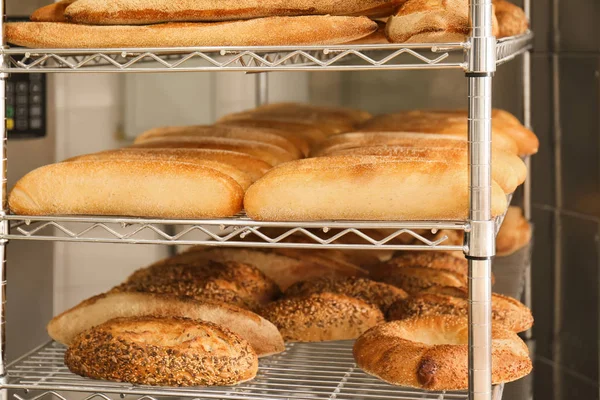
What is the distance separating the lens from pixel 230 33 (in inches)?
62.8

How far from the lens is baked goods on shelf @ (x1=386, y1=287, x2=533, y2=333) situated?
1.97 metres

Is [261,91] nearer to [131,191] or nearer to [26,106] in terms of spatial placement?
[26,106]

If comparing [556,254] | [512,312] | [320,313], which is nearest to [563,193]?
[556,254]

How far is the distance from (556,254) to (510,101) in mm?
570

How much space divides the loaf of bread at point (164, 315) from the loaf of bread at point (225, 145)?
332mm

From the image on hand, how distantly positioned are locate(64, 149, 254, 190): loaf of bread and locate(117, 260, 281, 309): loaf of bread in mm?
312

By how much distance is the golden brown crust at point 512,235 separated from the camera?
9.06 ft

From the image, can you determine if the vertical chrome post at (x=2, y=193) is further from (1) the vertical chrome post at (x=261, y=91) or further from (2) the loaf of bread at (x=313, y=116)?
(1) the vertical chrome post at (x=261, y=91)

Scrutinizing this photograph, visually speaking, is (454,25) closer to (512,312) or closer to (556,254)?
(512,312)

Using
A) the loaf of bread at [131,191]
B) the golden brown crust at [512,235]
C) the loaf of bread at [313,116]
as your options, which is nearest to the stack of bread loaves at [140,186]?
the loaf of bread at [131,191]

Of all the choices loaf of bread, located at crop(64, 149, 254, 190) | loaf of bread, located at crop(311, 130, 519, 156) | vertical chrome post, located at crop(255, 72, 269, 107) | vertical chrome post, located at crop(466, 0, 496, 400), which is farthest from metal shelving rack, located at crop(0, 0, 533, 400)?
vertical chrome post, located at crop(255, 72, 269, 107)

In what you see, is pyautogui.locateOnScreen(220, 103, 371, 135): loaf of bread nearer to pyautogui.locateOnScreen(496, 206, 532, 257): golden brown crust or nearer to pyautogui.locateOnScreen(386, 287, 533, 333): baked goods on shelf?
pyautogui.locateOnScreen(496, 206, 532, 257): golden brown crust

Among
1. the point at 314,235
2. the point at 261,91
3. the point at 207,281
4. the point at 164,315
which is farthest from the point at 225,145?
the point at 261,91

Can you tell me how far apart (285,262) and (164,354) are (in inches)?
26.3
